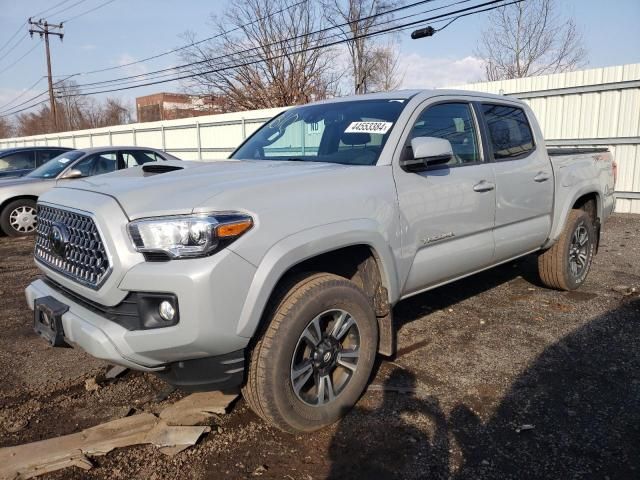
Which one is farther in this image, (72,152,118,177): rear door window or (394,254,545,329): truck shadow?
(72,152,118,177): rear door window

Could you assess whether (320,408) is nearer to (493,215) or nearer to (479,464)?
(479,464)

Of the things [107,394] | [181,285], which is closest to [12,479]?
[107,394]

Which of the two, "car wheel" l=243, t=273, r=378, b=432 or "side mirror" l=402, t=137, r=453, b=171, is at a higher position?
"side mirror" l=402, t=137, r=453, b=171

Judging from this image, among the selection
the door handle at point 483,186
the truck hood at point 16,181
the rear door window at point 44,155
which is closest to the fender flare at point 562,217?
the door handle at point 483,186

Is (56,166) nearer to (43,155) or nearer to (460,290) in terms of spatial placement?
(43,155)

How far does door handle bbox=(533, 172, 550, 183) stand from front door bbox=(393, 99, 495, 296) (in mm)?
743

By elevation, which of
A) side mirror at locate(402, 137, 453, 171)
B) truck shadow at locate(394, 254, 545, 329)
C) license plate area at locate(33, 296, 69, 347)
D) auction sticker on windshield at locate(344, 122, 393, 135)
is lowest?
truck shadow at locate(394, 254, 545, 329)

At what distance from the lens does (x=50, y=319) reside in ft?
8.71

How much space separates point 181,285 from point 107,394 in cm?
157

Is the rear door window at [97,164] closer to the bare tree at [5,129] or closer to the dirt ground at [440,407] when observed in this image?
the dirt ground at [440,407]

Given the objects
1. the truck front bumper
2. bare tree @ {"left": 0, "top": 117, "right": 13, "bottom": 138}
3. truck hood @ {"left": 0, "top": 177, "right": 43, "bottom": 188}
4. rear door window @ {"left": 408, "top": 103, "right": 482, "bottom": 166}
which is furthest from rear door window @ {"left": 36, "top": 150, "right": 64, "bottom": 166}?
bare tree @ {"left": 0, "top": 117, "right": 13, "bottom": 138}

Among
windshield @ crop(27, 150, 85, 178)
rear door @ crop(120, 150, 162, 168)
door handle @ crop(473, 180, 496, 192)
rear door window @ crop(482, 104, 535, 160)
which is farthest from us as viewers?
rear door @ crop(120, 150, 162, 168)

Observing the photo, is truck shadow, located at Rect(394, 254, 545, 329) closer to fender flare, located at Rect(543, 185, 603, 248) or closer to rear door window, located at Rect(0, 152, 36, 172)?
fender flare, located at Rect(543, 185, 603, 248)

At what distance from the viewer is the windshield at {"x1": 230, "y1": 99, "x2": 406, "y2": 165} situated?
3348 mm
